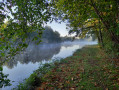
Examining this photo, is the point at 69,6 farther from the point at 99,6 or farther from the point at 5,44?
the point at 5,44

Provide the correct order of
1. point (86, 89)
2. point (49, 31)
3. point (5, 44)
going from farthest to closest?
point (49, 31)
point (86, 89)
point (5, 44)

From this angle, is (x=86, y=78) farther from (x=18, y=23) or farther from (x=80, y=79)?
(x=18, y=23)

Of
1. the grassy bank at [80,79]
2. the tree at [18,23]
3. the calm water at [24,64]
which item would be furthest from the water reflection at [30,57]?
the grassy bank at [80,79]

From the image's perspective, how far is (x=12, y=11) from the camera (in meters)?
1.97

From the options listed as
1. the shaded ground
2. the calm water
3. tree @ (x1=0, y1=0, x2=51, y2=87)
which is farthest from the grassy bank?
tree @ (x1=0, y1=0, x2=51, y2=87)

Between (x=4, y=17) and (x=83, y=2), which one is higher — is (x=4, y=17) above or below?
below

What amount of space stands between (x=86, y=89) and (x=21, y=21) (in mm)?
3249

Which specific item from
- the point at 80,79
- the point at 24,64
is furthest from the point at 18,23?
the point at 24,64

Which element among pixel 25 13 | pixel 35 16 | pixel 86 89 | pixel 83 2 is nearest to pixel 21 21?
pixel 25 13

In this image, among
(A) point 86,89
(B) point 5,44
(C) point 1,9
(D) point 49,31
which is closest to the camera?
(B) point 5,44

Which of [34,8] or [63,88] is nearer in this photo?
[34,8]

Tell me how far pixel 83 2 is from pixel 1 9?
3.27m

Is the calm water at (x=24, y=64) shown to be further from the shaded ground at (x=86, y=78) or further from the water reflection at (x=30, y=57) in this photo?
the shaded ground at (x=86, y=78)

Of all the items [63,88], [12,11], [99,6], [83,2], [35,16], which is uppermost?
[83,2]
